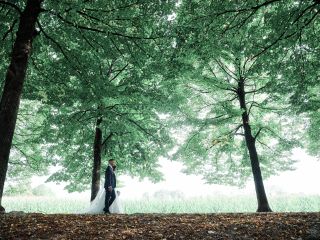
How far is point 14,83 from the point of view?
698 centimetres

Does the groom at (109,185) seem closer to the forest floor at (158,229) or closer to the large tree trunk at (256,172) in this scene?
the forest floor at (158,229)

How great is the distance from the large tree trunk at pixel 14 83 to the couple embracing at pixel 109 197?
3597 mm

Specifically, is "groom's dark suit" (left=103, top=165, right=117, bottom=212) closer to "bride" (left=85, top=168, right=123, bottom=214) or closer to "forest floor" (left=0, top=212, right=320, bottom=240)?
"bride" (left=85, top=168, right=123, bottom=214)

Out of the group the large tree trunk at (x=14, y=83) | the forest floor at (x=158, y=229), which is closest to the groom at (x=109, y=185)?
the forest floor at (x=158, y=229)

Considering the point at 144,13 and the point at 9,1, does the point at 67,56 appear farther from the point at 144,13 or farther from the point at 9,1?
the point at 144,13

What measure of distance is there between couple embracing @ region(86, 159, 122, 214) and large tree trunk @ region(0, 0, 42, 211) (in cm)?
360

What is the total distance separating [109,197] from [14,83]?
15.1 feet

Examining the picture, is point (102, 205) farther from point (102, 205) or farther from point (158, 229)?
point (158, 229)

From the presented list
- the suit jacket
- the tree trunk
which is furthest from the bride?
the tree trunk

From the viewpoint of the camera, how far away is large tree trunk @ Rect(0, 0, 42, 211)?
6.58m

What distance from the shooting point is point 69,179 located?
1594 cm

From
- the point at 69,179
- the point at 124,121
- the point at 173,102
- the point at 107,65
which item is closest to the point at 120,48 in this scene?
the point at 173,102

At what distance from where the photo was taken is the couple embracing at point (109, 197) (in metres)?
9.77

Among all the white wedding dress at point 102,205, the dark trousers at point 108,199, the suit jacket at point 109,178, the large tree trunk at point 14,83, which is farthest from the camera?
the white wedding dress at point 102,205
